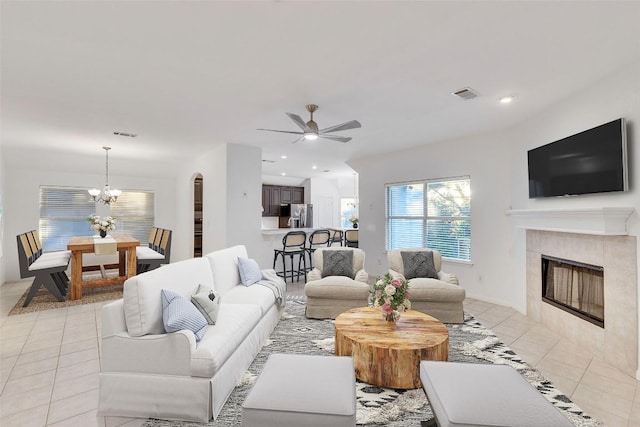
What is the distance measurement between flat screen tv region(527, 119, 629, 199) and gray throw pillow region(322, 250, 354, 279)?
2607 mm

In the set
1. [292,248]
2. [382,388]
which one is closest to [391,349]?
[382,388]

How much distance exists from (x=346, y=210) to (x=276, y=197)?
283 cm

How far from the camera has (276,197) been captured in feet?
32.2

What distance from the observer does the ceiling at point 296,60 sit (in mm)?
2010

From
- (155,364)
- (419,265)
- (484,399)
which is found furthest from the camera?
(419,265)

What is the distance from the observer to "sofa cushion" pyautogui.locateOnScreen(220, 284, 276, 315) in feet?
10.6

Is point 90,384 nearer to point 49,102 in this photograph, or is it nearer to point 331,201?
point 49,102

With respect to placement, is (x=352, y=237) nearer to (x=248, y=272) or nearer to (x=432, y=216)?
(x=432, y=216)

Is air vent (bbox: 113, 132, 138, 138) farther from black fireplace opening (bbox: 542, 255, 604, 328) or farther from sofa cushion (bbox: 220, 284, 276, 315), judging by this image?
black fireplace opening (bbox: 542, 255, 604, 328)

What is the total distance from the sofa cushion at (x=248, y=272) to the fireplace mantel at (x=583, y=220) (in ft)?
11.6

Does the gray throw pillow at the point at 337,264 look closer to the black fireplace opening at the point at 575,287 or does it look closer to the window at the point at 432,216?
the window at the point at 432,216

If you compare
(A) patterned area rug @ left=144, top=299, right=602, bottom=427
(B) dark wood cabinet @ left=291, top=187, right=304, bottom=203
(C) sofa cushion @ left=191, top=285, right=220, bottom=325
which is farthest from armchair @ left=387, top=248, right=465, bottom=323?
(B) dark wood cabinet @ left=291, top=187, right=304, bottom=203

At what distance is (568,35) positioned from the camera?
7.41 feet

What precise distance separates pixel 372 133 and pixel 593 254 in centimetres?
314
